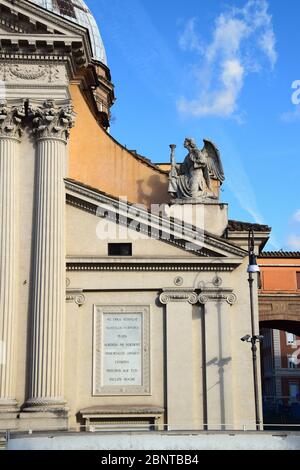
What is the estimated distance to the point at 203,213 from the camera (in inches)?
896

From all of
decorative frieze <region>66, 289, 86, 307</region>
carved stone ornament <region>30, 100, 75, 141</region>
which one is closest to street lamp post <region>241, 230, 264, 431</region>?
decorative frieze <region>66, 289, 86, 307</region>

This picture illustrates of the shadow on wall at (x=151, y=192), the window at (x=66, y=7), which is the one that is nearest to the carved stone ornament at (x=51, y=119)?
the shadow on wall at (x=151, y=192)

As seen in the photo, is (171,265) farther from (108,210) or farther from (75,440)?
(75,440)

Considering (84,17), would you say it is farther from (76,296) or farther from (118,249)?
(76,296)

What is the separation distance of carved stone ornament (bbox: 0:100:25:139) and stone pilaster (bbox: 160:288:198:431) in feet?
21.8

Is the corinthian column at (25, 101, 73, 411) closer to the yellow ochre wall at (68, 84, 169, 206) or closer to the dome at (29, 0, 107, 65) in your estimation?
the yellow ochre wall at (68, 84, 169, 206)

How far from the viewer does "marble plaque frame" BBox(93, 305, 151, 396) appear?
2022 cm

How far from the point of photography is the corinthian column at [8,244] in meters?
19.6

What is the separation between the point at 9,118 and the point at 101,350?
7.45 meters

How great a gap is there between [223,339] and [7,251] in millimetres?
6803

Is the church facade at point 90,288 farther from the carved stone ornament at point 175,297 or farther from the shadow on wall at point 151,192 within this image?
the shadow on wall at point 151,192

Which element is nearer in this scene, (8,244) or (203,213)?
(8,244)

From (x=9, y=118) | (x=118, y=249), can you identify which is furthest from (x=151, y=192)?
(x=9, y=118)

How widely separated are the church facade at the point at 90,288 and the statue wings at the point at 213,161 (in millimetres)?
2977
